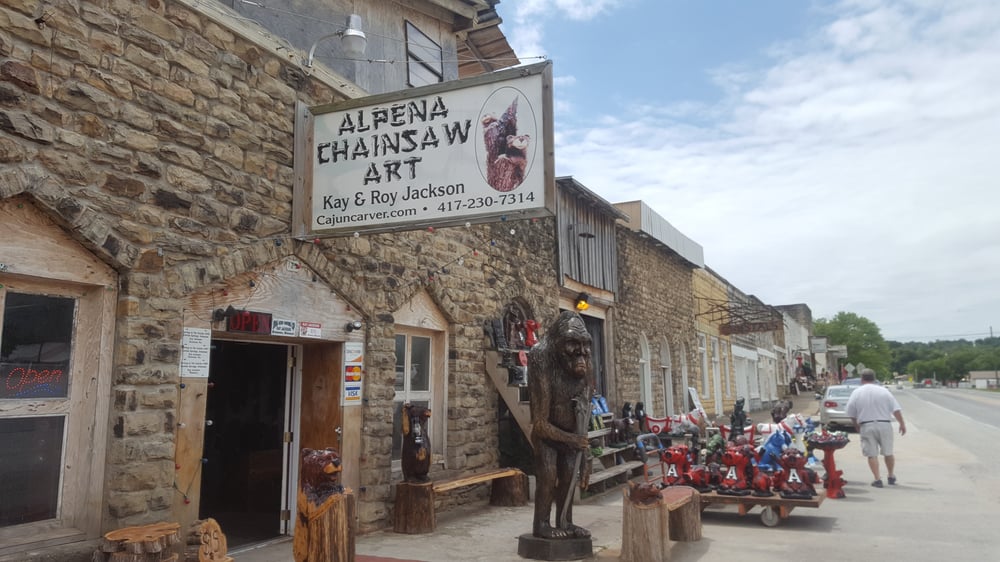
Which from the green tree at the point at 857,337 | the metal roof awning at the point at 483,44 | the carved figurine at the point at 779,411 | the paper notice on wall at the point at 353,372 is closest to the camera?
the paper notice on wall at the point at 353,372

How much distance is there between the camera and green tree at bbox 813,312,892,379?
8006cm

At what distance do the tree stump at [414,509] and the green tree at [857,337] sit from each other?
82.0 meters

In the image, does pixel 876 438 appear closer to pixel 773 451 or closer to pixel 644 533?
pixel 773 451

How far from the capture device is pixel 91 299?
4719 mm

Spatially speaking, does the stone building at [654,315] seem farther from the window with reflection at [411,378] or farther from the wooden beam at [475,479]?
the window with reflection at [411,378]

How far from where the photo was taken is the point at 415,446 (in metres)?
7.18

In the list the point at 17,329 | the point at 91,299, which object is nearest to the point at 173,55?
the point at 91,299

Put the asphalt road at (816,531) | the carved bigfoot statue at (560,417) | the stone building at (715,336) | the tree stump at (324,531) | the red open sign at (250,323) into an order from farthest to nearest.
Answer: the stone building at (715,336) < the asphalt road at (816,531) < the carved bigfoot statue at (560,417) < the red open sign at (250,323) < the tree stump at (324,531)

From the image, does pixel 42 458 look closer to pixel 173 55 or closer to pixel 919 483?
pixel 173 55

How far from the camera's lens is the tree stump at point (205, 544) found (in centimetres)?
424

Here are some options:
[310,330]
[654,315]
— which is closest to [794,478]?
[310,330]

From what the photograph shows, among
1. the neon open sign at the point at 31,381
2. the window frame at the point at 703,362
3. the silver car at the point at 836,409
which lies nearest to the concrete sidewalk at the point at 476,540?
the neon open sign at the point at 31,381

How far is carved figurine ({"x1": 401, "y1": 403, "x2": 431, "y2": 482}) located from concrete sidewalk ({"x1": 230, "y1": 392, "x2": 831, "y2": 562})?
61cm

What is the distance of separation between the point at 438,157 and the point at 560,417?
2.43m
